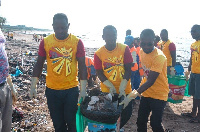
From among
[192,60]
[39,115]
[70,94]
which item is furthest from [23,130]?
[192,60]

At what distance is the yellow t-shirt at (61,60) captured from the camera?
303cm

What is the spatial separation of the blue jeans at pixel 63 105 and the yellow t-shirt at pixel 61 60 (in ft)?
0.31

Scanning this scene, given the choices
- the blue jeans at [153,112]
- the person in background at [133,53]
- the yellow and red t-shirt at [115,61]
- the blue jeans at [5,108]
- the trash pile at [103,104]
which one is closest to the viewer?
the blue jeans at [5,108]

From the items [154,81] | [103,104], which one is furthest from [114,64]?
[103,104]

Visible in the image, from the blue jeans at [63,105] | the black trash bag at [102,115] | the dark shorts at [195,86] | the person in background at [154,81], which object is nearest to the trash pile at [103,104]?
the black trash bag at [102,115]

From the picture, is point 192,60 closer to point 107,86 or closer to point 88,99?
point 107,86

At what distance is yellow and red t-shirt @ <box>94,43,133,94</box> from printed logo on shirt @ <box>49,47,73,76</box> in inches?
23.1

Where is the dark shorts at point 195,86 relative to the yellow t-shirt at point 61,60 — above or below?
below

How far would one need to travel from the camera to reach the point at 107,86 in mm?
3346

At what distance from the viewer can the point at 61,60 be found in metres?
3.05

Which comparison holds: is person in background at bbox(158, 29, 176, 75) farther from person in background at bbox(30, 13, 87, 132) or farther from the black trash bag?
the black trash bag

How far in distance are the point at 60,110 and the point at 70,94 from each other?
1.08ft

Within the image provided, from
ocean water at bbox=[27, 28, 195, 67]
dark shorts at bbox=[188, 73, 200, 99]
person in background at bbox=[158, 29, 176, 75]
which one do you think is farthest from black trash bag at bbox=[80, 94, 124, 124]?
ocean water at bbox=[27, 28, 195, 67]

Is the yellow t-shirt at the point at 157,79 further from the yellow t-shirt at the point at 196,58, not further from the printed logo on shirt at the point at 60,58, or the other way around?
the yellow t-shirt at the point at 196,58
